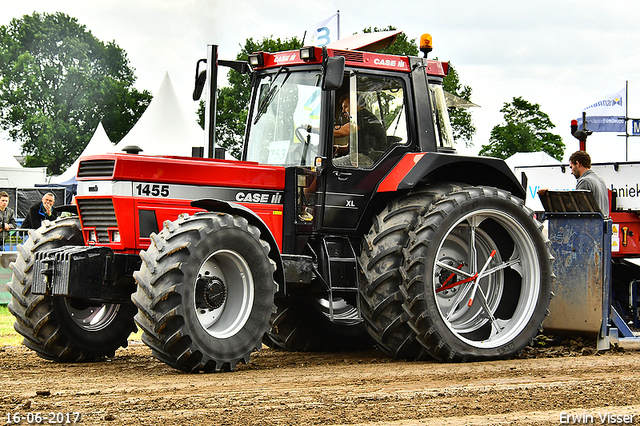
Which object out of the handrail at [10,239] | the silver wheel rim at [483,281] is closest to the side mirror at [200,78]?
the silver wheel rim at [483,281]

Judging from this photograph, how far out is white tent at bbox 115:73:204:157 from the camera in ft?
77.2

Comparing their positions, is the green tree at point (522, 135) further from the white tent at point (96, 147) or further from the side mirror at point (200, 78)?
the side mirror at point (200, 78)

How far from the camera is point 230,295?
6152 millimetres

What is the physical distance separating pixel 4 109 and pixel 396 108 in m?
49.4

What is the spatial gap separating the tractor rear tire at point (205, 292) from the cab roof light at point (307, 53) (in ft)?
5.38

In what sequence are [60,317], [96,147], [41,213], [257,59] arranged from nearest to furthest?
[60,317] < [257,59] < [41,213] < [96,147]

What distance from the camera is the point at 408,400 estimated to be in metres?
4.81

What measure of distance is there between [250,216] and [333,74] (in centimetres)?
129

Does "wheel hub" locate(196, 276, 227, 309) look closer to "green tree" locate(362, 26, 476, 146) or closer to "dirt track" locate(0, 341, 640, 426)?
"dirt track" locate(0, 341, 640, 426)

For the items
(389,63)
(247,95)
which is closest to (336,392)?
(389,63)

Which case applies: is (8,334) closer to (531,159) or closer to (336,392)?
(336,392)

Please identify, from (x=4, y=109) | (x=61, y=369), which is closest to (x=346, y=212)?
(x=61, y=369)

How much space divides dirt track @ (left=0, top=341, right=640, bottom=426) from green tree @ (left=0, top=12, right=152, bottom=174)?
45.8 metres

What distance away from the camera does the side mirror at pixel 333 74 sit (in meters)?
6.21
